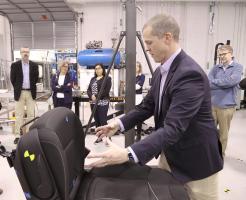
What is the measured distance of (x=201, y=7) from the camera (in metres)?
8.25

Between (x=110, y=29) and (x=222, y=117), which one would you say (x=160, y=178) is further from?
(x=110, y=29)

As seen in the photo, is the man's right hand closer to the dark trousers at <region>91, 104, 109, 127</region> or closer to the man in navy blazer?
the man in navy blazer

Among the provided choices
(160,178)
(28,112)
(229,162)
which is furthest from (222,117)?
(28,112)

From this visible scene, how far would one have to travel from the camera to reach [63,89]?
4.61 metres

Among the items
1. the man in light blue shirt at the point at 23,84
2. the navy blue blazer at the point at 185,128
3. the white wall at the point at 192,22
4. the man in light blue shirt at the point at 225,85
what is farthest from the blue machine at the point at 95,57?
the navy blue blazer at the point at 185,128

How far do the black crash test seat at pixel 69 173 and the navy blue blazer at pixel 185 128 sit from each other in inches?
5.1

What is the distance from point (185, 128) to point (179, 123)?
47 millimetres

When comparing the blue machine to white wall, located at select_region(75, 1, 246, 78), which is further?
white wall, located at select_region(75, 1, 246, 78)

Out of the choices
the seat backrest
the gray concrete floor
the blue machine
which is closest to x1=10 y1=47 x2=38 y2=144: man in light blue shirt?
the gray concrete floor

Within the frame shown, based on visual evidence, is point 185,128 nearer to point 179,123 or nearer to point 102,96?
point 179,123

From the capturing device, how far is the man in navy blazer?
3.77ft

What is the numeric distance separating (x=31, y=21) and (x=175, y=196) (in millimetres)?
9259

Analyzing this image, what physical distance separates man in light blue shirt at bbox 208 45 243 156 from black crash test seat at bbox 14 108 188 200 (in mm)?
2056

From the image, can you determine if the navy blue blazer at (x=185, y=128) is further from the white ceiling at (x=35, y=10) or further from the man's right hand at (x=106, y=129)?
the white ceiling at (x=35, y=10)
